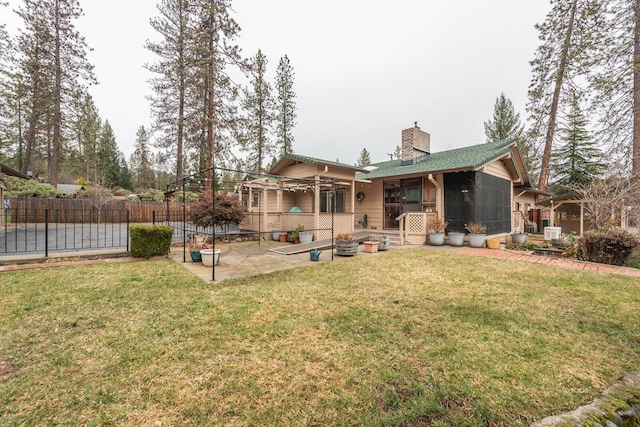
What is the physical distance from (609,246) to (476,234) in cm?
314

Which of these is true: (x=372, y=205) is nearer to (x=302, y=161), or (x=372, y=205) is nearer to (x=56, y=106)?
(x=302, y=161)

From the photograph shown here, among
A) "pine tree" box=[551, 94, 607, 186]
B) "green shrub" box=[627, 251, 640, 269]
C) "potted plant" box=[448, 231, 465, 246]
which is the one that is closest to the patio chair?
"green shrub" box=[627, 251, 640, 269]

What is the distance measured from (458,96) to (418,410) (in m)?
21.5

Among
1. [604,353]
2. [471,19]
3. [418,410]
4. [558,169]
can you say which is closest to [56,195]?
[418,410]

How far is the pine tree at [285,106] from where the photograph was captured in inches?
884

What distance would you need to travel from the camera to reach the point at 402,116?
22.7 metres

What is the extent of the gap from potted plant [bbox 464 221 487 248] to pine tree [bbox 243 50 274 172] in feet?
57.5

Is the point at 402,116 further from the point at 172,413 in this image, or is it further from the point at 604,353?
the point at 172,413

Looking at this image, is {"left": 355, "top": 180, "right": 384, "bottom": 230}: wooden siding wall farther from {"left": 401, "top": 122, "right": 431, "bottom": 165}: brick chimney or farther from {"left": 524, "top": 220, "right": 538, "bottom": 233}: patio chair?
{"left": 524, "top": 220, "right": 538, "bottom": 233}: patio chair

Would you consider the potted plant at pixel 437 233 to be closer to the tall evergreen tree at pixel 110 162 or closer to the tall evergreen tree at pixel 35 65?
the tall evergreen tree at pixel 35 65

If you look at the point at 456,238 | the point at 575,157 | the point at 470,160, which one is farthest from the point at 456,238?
the point at 575,157

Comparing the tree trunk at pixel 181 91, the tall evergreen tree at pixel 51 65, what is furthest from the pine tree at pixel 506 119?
the tall evergreen tree at pixel 51 65

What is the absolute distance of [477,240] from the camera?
903 centimetres

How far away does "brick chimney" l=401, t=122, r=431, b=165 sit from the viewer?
480 inches
